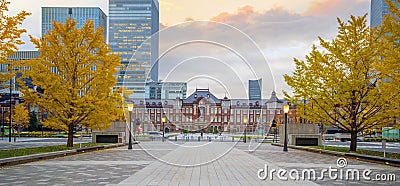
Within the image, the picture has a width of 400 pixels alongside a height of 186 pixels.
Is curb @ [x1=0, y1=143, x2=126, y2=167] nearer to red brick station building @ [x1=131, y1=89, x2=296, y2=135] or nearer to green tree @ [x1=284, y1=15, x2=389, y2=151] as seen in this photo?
red brick station building @ [x1=131, y1=89, x2=296, y2=135]

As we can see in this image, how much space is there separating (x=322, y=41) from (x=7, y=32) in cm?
2010

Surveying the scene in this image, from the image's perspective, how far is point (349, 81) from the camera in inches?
957

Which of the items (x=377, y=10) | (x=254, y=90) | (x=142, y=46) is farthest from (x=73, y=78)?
(x=377, y=10)

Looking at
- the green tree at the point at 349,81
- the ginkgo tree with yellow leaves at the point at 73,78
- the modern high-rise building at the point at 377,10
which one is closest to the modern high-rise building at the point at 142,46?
the ginkgo tree with yellow leaves at the point at 73,78

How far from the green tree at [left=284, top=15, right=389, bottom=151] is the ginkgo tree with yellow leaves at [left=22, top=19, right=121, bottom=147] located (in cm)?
1411

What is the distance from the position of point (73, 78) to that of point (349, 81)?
18.8m

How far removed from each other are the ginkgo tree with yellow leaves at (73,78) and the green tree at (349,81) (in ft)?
46.3

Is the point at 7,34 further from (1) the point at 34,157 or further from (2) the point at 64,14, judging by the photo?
(2) the point at 64,14

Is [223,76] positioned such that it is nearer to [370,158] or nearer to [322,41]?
[370,158]

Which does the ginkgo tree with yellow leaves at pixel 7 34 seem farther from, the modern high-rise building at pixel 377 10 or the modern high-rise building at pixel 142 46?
the modern high-rise building at pixel 377 10

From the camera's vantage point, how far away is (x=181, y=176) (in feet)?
44.4

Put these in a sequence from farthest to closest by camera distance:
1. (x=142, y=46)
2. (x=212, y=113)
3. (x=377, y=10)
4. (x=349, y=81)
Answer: (x=377, y=10) < (x=349, y=81) < (x=212, y=113) < (x=142, y=46)

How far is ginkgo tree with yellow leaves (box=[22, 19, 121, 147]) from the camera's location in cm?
2473

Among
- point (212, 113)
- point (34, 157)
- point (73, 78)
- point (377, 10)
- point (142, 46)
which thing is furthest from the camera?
point (377, 10)
